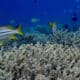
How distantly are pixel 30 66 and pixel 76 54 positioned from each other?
114 cm

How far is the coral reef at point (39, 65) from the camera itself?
4.04 meters

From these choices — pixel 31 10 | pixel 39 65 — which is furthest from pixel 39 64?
pixel 31 10

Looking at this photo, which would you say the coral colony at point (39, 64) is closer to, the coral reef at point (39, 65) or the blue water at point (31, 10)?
the coral reef at point (39, 65)

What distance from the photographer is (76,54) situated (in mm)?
5078

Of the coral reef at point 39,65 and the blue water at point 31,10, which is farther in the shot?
the blue water at point 31,10

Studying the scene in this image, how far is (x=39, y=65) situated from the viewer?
4316mm

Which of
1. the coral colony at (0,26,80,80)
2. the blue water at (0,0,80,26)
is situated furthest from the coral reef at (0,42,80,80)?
the blue water at (0,0,80,26)

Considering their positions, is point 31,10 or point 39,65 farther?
point 31,10

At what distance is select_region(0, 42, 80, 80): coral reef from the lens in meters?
4.04

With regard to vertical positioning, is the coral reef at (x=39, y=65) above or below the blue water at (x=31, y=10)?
below

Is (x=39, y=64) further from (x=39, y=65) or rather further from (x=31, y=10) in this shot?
(x=31, y=10)

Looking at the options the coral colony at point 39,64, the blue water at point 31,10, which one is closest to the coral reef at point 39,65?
the coral colony at point 39,64

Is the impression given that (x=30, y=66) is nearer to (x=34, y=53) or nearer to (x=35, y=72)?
(x=35, y=72)

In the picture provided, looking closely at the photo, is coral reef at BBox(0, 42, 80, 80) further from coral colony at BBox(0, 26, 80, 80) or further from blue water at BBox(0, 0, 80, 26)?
blue water at BBox(0, 0, 80, 26)
